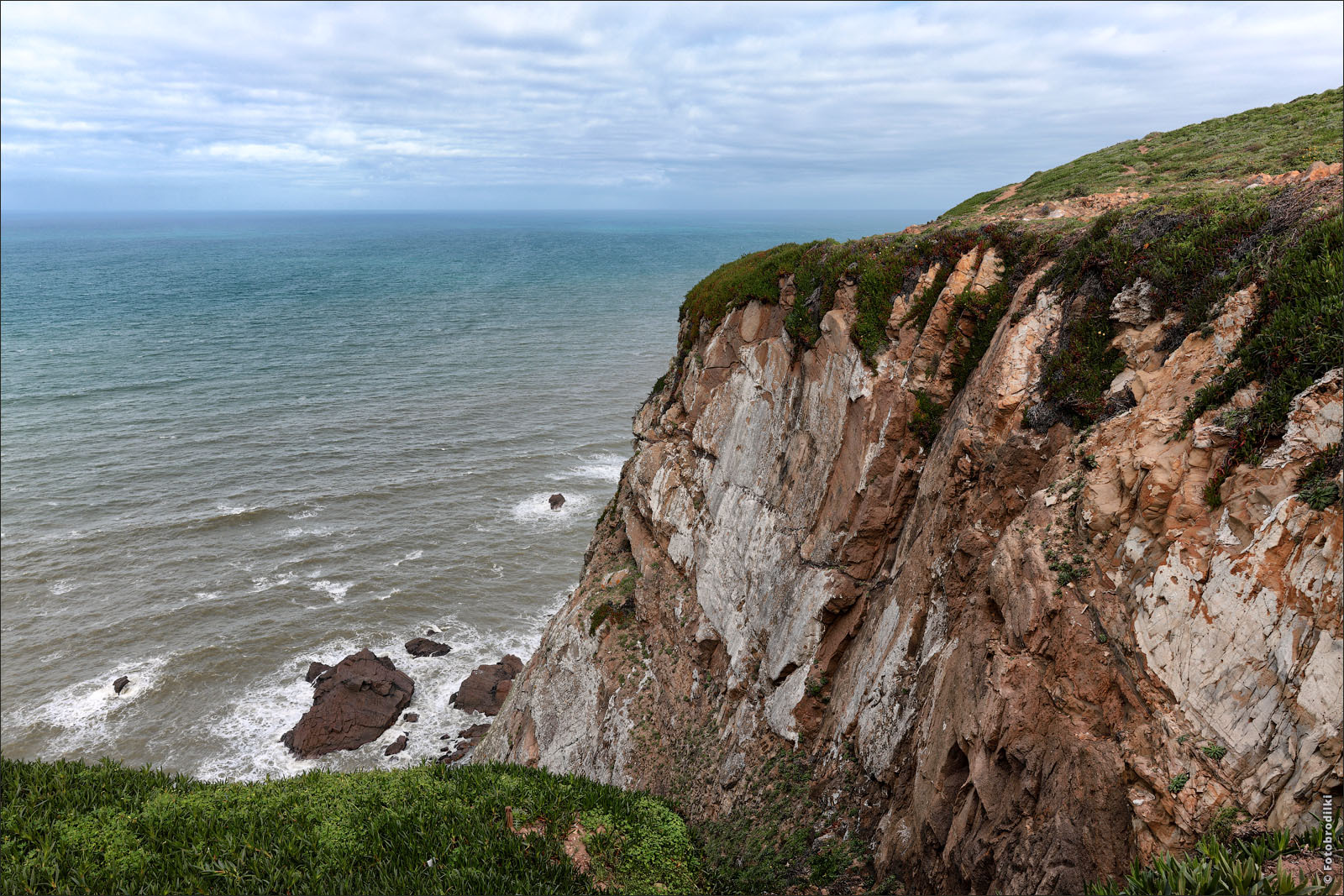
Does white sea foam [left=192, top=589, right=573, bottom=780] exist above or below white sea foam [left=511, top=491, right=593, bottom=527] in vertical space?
below

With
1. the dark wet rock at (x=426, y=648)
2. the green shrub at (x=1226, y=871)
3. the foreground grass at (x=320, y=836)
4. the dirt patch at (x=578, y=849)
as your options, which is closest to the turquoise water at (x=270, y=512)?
the dark wet rock at (x=426, y=648)

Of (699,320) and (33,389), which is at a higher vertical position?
(699,320)

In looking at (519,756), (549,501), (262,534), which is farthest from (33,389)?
(519,756)

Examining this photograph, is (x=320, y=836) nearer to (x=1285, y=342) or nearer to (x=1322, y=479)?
(x=1322, y=479)

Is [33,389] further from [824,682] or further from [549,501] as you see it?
[824,682]

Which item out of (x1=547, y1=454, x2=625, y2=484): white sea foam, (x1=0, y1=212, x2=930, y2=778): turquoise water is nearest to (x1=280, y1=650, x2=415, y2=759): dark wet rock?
(x1=0, y1=212, x2=930, y2=778): turquoise water

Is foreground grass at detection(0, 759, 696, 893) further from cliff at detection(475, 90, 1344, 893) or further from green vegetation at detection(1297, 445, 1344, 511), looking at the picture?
green vegetation at detection(1297, 445, 1344, 511)
